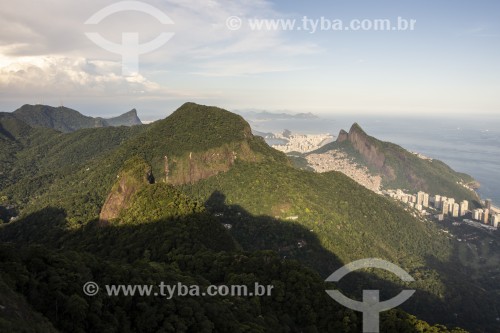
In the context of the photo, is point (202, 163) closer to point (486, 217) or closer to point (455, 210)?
point (455, 210)

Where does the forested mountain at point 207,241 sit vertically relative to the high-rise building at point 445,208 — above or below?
above

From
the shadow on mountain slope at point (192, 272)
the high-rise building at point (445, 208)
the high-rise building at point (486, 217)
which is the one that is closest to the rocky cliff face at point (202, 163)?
the shadow on mountain slope at point (192, 272)

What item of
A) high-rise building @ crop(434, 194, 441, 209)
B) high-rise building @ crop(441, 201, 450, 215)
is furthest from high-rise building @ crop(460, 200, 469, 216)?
high-rise building @ crop(434, 194, 441, 209)

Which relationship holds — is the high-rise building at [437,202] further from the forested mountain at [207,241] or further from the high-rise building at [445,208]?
the forested mountain at [207,241]

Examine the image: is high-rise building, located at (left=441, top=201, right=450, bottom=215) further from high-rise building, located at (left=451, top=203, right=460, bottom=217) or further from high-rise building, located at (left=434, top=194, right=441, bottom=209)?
high-rise building, located at (left=434, top=194, right=441, bottom=209)

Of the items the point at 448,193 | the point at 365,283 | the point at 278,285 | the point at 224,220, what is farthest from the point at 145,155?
the point at 448,193

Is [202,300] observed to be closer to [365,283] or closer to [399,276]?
[365,283]

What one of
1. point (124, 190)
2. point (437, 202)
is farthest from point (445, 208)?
point (124, 190)

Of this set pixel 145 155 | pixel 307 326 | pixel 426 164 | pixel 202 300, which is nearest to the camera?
pixel 202 300
